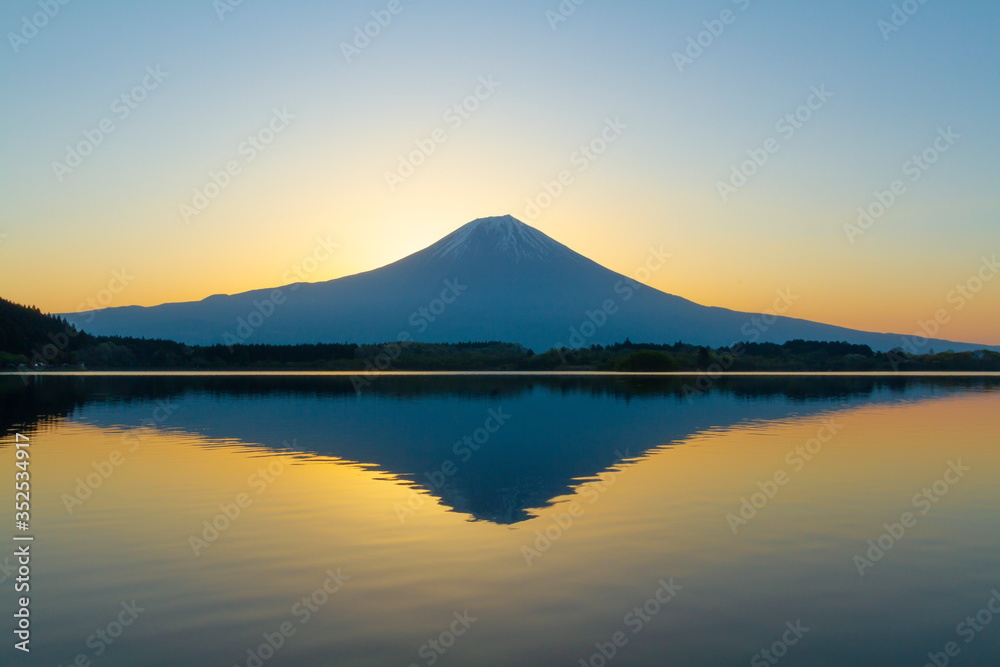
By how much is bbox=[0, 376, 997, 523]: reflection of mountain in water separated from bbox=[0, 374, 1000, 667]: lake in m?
0.21

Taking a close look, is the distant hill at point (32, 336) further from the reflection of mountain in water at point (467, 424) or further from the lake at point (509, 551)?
the lake at point (509, 551)

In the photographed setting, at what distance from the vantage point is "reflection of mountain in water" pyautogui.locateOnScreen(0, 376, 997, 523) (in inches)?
668

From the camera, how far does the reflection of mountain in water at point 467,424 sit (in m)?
17.0

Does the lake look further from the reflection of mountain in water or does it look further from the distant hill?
the distant hill

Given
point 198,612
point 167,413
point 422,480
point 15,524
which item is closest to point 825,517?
point 422,480

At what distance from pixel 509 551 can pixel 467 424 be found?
729 inches

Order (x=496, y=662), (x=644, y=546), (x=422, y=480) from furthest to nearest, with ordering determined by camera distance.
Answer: (x=422, y=480) → (x=644, y=546) → (x=496, y=662)

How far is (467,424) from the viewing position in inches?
1145

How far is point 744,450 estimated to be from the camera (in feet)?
69.9

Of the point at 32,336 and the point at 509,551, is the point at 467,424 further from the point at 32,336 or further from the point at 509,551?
the point at 32,336

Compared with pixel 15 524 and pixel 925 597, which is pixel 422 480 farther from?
pixel 925 597

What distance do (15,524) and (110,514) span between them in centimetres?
141

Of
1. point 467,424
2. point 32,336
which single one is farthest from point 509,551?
point 32,336

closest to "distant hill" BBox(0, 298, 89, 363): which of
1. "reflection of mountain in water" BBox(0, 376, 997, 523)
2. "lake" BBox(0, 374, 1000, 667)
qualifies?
"reflection of mountain in water" BBox(0, 376, 997, 523)
